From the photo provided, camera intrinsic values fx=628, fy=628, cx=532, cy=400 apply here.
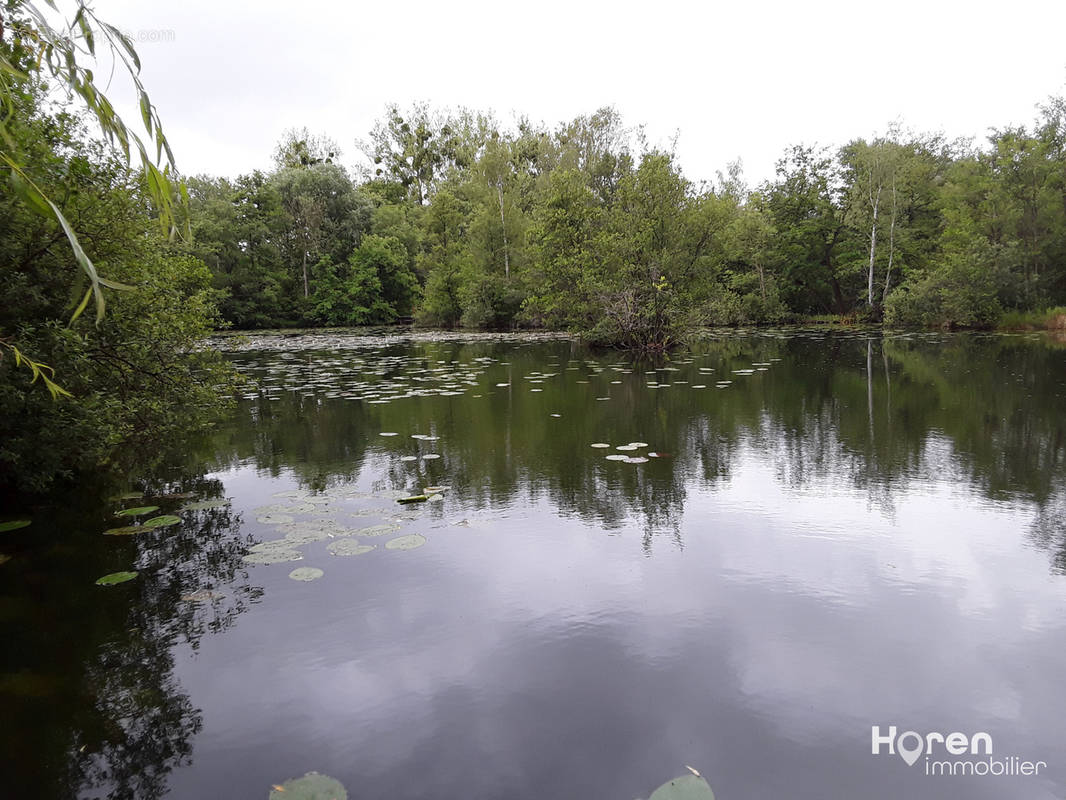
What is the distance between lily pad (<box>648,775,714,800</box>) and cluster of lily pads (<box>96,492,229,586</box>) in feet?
11.4

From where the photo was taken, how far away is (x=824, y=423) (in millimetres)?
8320

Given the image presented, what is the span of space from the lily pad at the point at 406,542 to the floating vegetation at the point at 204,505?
1906 mm

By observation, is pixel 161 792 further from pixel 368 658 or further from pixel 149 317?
pixel 149 317

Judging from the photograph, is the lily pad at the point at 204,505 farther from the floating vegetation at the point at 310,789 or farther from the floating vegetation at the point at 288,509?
the floating vegetation at the point at 310,789

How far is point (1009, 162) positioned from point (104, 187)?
110ft

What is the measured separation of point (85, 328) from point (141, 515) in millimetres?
1749

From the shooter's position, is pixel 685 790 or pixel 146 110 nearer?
pixel 146 110

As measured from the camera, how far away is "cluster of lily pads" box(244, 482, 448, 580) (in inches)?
172

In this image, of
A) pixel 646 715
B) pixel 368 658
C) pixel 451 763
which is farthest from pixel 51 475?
pixel 646 715

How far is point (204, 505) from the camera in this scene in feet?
17.9

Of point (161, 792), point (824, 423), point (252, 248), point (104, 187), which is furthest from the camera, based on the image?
point (252, 248)

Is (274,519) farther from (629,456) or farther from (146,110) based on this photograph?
(146,110)

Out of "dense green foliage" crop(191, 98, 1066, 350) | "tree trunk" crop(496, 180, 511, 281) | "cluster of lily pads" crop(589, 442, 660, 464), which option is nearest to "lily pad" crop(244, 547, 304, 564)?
"cluster of lily pads" crop(589, 442, 660, 464)

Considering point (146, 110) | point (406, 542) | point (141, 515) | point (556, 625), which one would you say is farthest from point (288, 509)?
point (146, 110)
